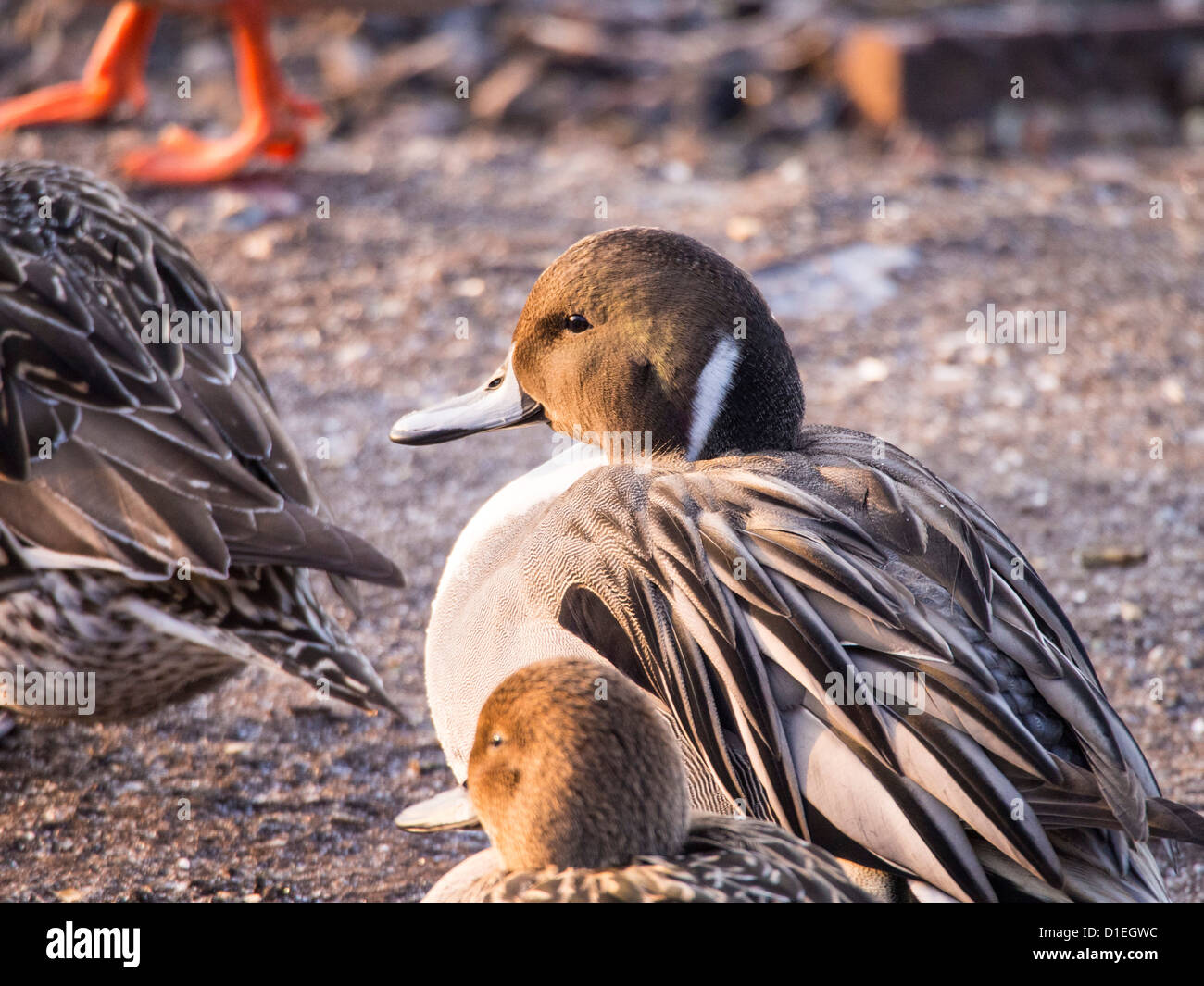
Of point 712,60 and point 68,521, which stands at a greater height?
point 712,60

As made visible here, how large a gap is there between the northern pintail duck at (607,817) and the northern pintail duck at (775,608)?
0.63 feet

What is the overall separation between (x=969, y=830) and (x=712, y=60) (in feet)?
21.7

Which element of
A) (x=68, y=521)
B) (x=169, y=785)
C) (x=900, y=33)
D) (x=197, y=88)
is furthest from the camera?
(x=197, y=88)

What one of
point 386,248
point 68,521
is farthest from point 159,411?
point 386,248

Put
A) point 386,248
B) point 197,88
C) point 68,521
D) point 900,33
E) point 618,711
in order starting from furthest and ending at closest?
point 197,88 → point 900,33 → point 386,248 → point 68,521 → point 618,711

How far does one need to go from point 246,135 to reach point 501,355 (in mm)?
2033

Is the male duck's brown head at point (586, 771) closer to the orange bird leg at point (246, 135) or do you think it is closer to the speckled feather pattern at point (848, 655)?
the speckled feather pattern at point (848, 655)

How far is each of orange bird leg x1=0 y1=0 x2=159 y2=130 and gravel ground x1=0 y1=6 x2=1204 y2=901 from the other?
0.41 ft

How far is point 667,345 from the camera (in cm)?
291

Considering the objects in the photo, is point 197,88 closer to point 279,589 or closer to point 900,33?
point 900,33

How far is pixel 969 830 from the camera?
A: 2.32m

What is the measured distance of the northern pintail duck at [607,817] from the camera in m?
2.14

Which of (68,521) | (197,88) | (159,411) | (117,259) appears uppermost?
(197,88)

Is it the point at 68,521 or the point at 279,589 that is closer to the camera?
the point at 68,521
